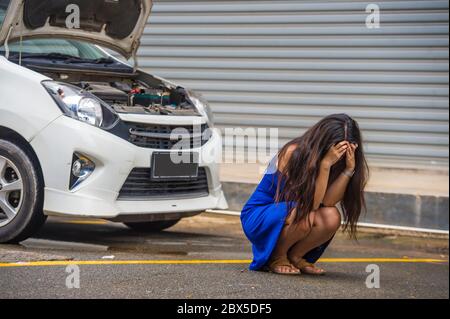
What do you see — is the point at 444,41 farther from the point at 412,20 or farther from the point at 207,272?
the point at 207,272

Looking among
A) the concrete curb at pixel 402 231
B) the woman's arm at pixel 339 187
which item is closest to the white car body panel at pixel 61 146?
the woman's arm at pixel 339 187

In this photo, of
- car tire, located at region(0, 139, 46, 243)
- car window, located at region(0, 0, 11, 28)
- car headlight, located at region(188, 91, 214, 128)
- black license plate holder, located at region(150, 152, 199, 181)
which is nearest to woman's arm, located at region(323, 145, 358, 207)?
black license plate holder, located at region(150, 152, 199, 181)

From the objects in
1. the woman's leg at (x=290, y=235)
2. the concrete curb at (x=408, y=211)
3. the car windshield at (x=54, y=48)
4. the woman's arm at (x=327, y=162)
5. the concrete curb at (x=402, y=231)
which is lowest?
the concrete curb at (x=402, y=231)

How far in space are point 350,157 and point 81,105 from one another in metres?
1.96

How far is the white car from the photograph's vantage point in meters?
5.56

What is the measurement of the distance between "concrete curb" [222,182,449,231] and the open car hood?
10.1 feet

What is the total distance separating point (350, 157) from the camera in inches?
189

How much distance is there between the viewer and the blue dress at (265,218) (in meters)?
4.81

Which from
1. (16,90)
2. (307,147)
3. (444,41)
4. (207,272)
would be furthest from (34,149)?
(444,41)

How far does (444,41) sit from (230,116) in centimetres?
281

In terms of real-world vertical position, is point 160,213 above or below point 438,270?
above

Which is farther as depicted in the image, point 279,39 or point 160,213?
point 279,39

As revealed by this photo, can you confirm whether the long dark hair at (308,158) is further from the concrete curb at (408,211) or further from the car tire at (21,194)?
the concrete curb at (408,211)

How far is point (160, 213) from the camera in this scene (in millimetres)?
6023
